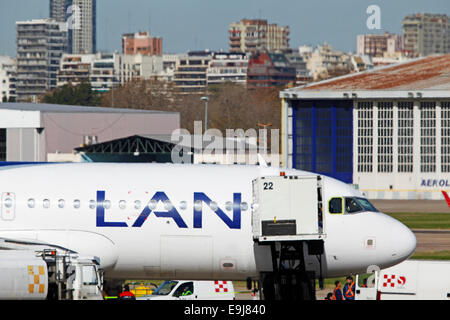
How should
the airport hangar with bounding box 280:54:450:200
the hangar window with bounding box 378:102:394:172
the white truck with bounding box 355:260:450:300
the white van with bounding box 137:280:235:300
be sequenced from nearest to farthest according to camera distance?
the white van with bounding box 137:280:235:300 < the white truck with bounding box 355:260:450:300 < the airport hangar with bounding box 280:54:450:200 < the hangar window with bounding box 378:102:394:172

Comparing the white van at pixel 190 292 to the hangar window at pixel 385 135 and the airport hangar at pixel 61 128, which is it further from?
the hangar window at pixel 385 135

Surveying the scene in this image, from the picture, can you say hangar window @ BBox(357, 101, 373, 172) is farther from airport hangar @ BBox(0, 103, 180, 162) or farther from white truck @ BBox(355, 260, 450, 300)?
white truck @ BBox(355, 260, 450, 300)

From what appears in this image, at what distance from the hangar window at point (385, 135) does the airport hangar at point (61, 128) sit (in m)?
25.2

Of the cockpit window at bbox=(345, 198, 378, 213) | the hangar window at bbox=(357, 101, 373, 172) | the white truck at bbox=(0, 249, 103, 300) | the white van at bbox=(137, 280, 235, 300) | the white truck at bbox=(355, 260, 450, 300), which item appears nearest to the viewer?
the white truck at bbox=(0, 249, 103, 300)

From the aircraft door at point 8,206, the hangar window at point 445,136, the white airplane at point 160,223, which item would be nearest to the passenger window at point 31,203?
the white airplane at point 160,223

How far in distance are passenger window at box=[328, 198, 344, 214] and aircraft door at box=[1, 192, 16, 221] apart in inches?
394

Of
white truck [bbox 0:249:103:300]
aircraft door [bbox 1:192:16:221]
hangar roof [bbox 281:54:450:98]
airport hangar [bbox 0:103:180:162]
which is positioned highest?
hangar roof [bbox 281:54:450:98]

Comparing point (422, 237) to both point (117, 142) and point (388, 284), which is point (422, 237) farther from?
point (117, 142)

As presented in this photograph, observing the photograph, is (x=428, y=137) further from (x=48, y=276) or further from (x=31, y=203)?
(x=48, y=276)

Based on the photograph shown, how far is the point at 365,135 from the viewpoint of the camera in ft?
337

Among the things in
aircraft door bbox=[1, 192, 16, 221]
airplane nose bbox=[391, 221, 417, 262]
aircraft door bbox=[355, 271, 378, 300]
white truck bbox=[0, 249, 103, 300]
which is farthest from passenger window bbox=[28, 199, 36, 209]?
aircraft door bbox=[355, 271, 378, 300]

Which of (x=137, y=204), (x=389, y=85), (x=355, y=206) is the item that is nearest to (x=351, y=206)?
(x=355, y=206)

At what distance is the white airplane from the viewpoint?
1055 inches
